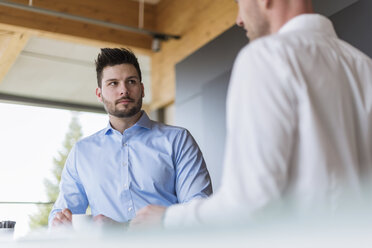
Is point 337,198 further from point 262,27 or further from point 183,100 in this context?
point 183,100

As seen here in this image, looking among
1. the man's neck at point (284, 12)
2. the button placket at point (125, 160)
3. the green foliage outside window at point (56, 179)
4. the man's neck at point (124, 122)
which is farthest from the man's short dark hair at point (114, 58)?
the green foliage outside window at point (56, 179)

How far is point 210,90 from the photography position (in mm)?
4742

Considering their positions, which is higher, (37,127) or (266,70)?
(37,127)

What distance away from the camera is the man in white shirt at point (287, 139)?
0.83m

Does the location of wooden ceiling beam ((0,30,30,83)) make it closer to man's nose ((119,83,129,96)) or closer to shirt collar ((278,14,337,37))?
man's nose ((119,83,129,96))

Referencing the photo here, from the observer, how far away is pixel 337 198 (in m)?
0.88

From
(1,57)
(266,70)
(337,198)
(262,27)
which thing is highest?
(1,57)

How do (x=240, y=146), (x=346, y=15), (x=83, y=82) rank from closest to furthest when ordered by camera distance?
(x=240, y=146)
(x=346, y=15)
(x=83, y=82)

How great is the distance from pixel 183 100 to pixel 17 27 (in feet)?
6.44

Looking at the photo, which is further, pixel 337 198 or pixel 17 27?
pixel 17 27

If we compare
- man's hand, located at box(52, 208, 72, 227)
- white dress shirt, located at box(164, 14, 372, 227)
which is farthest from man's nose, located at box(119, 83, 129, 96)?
white dress shirt, located at box(164, 14, 372, 227)

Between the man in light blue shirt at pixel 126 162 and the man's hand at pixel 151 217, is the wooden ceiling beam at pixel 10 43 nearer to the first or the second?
the man in light blue shirt at pixel 126 162

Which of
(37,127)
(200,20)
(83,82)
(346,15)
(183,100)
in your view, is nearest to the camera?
(346,15)

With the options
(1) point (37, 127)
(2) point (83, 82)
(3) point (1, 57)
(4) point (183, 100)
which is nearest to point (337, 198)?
(4) point (183, 100)
